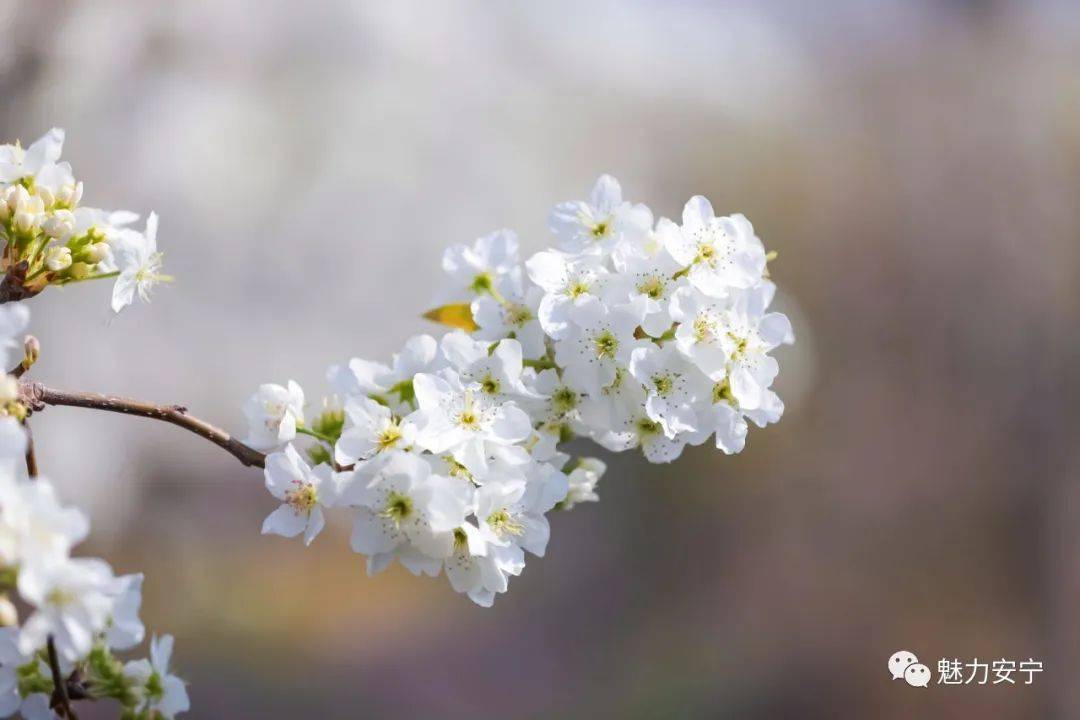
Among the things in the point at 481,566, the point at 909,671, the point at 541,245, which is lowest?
the point at 481,566

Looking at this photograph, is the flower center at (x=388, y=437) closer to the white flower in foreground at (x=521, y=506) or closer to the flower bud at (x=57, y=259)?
the white flower in foreground at (x=521, y=506)

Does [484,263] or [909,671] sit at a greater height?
[909,671]

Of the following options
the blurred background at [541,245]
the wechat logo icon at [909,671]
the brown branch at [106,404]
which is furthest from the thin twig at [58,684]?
the blurred background at [541,245]

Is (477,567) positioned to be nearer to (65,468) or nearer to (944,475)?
(65,468)

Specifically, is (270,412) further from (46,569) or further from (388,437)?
(46,569)

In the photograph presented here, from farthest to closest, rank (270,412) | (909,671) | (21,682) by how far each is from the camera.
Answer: (909,671)
(270,412)
(21,682)

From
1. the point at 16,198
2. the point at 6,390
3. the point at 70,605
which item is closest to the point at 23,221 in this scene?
the point at 16,198
